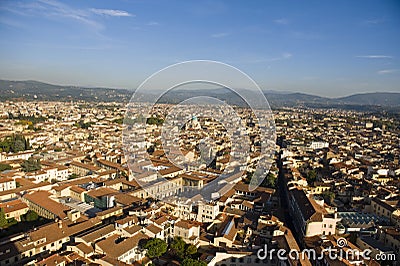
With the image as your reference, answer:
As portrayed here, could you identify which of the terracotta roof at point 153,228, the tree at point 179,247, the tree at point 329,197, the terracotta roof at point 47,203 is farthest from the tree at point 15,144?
the tree at point 329,197

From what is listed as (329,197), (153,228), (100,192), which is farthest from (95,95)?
(153,228)

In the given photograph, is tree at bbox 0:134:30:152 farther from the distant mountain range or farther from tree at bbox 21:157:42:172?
the distant mountain range

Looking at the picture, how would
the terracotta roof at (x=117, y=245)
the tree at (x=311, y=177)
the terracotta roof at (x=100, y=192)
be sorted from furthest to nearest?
the tree at (x=311, y=177)
the terracotta roof at (x=100, y=192)
the terracotta roof at (x=117, y=245)

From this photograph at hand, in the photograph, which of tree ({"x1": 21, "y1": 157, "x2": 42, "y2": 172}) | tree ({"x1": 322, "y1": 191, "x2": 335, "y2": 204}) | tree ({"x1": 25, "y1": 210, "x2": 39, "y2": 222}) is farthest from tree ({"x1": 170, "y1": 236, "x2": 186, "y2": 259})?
tree ({"x1": 21, "y1": 157, "x2": 42, "y2": 172})

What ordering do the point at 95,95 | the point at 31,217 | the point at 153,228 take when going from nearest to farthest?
the point at 153,228 → the point at 31,217 → the point at 95,95

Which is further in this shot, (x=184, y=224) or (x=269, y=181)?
(x=269, y=181)

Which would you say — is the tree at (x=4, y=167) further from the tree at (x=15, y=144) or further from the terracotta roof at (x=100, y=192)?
the terracotta roof at (x=100, y=192)

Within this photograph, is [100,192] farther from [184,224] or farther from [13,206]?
[184,224]

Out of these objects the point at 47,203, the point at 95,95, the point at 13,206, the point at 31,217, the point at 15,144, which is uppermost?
the point at 95,95
